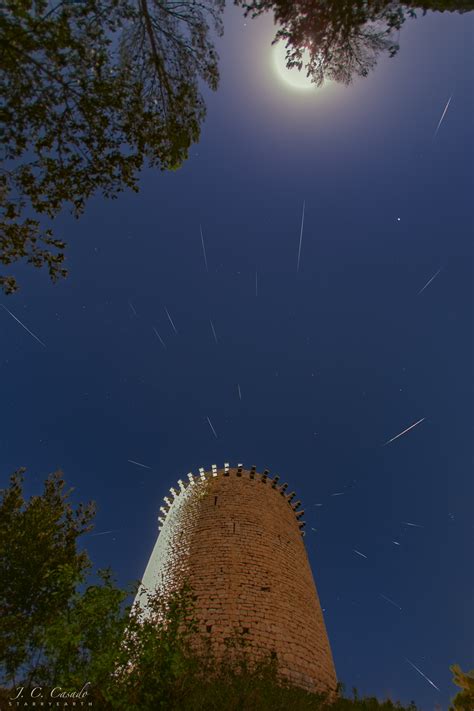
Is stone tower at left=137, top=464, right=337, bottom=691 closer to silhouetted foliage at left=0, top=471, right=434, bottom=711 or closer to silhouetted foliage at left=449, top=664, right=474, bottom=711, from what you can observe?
silhouetted foliage at left=0, top=471, right=434, bottom=711

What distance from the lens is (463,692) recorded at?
3.84 meters

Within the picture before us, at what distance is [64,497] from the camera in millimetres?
13664

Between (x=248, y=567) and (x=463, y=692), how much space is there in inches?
312

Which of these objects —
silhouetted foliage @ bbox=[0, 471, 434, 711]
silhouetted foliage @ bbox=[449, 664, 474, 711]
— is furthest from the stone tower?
silhouetted foliage @ bbox=[449, 664, 474, 711]

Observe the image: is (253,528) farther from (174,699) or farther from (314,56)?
(314,56)

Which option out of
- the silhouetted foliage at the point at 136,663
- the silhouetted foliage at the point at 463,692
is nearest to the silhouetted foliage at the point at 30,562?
the silhouetted foliage at the point at 136,663

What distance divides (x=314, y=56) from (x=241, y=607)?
45.7ft

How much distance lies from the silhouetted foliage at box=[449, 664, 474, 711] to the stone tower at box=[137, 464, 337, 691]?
610 centimetres

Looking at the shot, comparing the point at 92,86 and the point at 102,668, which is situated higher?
the point at 92,86

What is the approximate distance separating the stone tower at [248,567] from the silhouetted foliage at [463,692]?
20.0ft

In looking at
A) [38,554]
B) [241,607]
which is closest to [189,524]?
[241,607]

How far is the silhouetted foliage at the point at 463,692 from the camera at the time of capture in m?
3.77

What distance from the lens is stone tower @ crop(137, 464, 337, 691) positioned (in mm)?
9242

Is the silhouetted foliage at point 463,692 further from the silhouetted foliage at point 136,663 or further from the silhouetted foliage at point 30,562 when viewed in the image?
the silhouetted foliage at point 30,562
